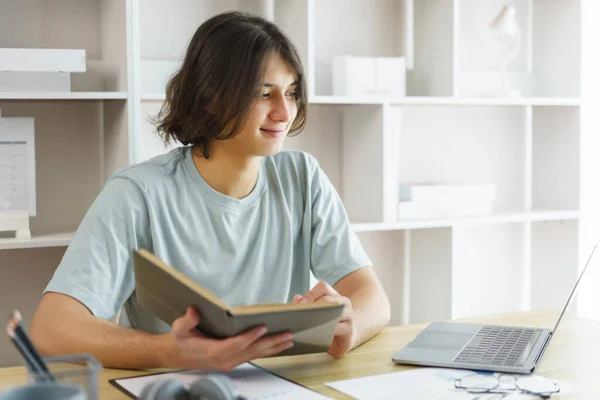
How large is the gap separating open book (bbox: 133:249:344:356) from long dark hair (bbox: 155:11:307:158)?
57cm

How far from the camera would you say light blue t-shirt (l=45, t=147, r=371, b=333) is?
5.26ft

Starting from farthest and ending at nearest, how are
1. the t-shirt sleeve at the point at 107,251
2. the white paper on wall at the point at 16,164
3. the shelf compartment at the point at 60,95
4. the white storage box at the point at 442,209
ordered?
the white storage box at the point at 442,209 → the white paper on wall at the point at 16,164 → the shelf compartment at the point at 60,95 → the t-shirt sleeve at the point at 107,251

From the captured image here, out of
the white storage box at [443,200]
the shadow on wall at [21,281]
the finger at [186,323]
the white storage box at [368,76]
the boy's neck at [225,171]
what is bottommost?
the shadow on wall at [21,281]

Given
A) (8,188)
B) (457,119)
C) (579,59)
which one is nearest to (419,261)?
(457,119)

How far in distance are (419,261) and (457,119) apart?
0.57 m

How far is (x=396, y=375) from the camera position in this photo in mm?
1379

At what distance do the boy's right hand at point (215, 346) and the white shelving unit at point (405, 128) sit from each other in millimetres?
1067

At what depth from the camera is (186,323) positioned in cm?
124

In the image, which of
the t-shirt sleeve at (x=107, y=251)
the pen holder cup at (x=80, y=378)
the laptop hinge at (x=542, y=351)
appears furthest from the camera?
the t-shirt sleeve at (x=107, y=251)

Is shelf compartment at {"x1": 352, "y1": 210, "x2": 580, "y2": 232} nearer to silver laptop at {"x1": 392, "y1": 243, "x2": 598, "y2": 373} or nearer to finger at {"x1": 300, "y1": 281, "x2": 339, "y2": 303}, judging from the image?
silver laptop at {"x1": 392, "y1": 243, "x2": 598, "y2": 373}

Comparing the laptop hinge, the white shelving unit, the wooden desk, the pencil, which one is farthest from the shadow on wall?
the pencil

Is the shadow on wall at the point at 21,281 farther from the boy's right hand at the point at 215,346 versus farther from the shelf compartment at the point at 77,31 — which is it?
the boy's right hand at the point at 215,346

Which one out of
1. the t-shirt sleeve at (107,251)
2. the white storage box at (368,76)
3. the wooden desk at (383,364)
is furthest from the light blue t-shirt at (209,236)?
the white storage box at (368,76)

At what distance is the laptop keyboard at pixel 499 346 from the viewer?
1417 mm
